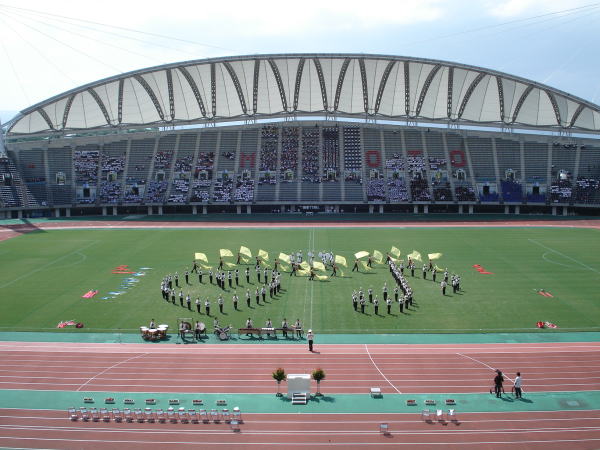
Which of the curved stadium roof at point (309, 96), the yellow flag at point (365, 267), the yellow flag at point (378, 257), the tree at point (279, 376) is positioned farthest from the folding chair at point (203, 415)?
the curved stadium roof at point (309, 96)

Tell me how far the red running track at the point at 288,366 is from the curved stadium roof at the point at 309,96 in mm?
39202

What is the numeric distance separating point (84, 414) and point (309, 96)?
51397 mm

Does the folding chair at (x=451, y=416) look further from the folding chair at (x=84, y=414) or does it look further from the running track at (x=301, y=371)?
the folding chair at (x=84, y=414)

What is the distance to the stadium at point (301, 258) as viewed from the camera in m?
17.3

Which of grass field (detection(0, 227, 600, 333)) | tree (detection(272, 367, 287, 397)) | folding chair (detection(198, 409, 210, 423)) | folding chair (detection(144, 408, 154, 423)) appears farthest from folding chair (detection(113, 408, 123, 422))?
grass field (detection(0, 227, 600, 333))

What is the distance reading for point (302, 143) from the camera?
2648 inches

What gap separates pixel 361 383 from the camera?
19156mm

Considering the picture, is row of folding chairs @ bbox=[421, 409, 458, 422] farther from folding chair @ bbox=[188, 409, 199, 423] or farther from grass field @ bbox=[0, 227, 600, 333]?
grass field @ bbox=[0, 227, 600, 333]

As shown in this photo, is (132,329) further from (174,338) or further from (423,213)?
(423,213)

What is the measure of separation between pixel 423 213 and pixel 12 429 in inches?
1949

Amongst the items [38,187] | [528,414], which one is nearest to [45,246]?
[38,187]

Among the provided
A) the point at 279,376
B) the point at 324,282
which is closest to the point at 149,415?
the point at 279,376

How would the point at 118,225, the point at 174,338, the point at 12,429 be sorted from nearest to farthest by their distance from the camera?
the point at 12,429 → the point at 174,338 → the point at 118,225

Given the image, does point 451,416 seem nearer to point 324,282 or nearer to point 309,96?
point 324,282
